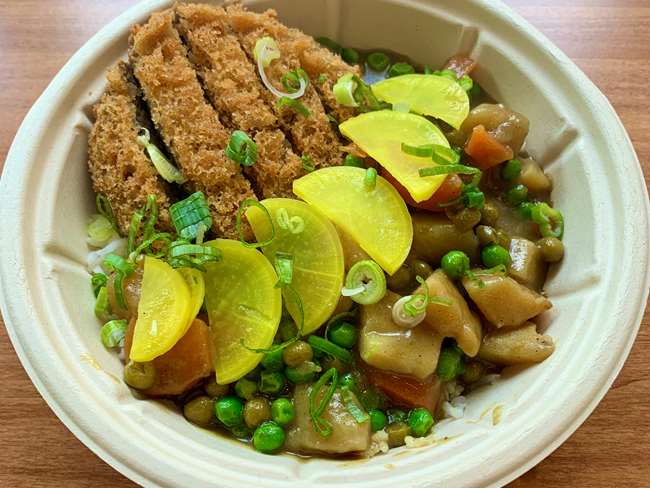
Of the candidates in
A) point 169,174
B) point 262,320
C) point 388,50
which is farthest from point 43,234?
point 388,50

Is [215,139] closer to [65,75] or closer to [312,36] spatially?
[65,75]

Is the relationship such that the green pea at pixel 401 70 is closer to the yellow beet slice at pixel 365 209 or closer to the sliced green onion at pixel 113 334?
the yellow beet slice at pixel 365 209

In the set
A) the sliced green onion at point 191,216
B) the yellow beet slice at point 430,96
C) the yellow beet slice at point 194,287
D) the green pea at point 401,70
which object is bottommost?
the yellow beet slice at point 194,287

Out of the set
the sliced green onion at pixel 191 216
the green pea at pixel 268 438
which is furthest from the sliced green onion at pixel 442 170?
the green pea at pixel 268 438

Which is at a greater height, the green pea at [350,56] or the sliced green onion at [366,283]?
the green pea at [350,56]

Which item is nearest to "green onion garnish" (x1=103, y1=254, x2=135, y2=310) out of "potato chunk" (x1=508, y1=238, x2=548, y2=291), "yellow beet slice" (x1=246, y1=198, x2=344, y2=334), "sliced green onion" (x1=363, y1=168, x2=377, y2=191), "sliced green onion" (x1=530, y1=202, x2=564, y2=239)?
"yellow beet slice" (x1=246, y1=198, x2=344, y2=334)

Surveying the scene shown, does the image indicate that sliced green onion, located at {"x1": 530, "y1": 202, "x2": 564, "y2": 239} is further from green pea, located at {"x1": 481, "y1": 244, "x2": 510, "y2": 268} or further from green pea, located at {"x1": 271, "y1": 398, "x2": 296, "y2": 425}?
green pea, located at {"x1": 271, "y1": 398, "x2": 296, "y2": 425}
